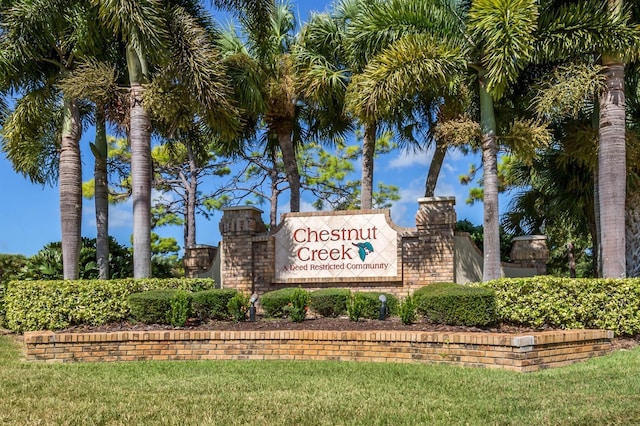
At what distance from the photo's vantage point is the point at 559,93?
1143 centimetres

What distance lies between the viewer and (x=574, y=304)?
10008 millimetres

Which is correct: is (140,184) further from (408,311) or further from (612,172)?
(612,172)

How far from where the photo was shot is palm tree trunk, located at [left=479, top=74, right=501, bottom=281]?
38.7ft

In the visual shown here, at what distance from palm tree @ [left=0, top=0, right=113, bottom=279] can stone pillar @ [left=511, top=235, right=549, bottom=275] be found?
1000 cm

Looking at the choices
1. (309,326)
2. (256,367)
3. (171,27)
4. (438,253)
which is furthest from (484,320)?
(171,27)

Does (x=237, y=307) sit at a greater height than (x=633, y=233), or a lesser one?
lesser


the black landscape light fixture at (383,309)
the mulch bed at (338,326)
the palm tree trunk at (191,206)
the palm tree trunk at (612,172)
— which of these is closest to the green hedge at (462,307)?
the mulch bed at (338,326)

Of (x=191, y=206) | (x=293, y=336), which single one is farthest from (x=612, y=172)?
(x=191, y=206)

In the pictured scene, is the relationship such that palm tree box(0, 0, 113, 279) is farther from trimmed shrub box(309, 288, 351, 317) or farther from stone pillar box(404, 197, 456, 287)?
stone pillar box(404, 197, 456, 287)

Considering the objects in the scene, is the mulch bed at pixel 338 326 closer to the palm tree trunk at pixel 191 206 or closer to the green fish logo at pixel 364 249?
the green fish logo at pixel 364 249

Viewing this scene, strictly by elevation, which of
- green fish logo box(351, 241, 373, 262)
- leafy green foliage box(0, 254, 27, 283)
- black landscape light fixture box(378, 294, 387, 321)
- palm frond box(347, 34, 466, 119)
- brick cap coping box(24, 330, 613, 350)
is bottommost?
brick cap coping box(24, 330, 613, 350)

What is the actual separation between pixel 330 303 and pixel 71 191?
597 centimetres

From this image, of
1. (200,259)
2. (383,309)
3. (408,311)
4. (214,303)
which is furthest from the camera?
(200,259)

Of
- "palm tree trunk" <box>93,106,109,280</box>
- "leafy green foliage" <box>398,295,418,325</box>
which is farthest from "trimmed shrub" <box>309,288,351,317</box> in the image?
"palm tree trunk" <box>93,106,109,280</box>
